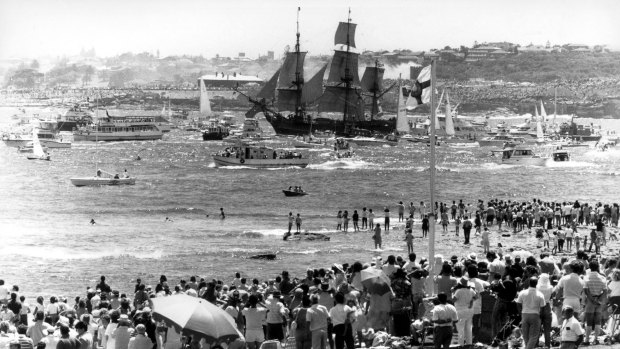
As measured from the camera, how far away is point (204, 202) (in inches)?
2410

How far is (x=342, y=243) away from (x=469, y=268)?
20.8 meters

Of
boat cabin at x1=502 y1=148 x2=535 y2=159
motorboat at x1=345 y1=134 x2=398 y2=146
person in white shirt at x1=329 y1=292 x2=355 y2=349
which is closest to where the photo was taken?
person in white shirt at x1=329 y1=292 x2=355 y2=349

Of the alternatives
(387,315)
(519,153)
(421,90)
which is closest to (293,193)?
(519,153)

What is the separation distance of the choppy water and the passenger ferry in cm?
1043

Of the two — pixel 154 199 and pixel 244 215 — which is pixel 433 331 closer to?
pixel 244 215

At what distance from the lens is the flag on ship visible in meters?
17.8

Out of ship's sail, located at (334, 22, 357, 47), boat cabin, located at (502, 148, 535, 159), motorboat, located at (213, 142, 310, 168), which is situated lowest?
motorboat, located at (213, 142, 310, 168)

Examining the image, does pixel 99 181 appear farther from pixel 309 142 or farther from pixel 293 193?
pixel 309 142

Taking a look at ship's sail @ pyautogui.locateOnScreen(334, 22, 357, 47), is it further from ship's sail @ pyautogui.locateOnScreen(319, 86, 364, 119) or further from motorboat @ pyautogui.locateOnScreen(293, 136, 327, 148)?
motorboat @ pyautogui.locateOnScreen(293, 136, 327, 148)

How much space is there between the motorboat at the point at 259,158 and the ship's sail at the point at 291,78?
4160 cm

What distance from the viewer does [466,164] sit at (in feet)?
329

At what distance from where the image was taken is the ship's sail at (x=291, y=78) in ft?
437

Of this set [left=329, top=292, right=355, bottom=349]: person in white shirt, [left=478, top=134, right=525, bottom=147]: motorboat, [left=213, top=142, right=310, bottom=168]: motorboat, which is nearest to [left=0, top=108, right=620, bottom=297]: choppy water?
[left=213, top=142, right=310, bottom=168]: motorboat

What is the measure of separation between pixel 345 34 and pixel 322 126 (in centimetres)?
1400
